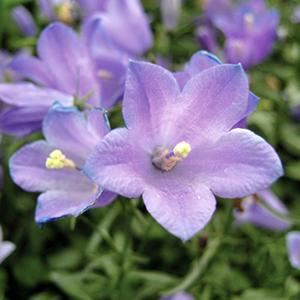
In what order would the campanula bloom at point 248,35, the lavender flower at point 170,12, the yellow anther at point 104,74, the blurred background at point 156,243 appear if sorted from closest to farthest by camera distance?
the yellow anther at point 104,74, the blurred background at point 156,243, the campanula bloom at point 248,35, the lavender flower at point 170,12

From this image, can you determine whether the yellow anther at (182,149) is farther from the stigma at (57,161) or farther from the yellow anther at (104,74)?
the yellow anther at (104,74)

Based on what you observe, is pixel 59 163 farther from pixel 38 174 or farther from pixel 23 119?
pixel 23 119

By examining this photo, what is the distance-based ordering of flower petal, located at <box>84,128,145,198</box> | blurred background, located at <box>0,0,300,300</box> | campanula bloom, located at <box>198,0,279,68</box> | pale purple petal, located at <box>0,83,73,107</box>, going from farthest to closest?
1. campanula bloom, located at <box>198,0,279,68</box>
2. blurred background, located at <box>0,0,300,300</box>
3. pale purple petal, located at <box>0,83,73,107</box>
4. flower petal, located at <box>84,128,145,198</box>

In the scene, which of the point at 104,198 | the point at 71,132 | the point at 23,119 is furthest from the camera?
the point at 23,119

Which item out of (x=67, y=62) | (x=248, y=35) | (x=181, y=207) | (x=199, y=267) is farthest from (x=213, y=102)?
(x=248, y=35)

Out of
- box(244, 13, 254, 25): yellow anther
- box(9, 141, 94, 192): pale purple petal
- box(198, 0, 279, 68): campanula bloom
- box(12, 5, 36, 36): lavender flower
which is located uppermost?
box(9, 141, 94, 192): pale purple petal

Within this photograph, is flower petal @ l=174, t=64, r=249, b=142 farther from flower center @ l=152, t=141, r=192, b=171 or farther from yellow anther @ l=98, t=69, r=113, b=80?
yellow anther @ l=98, t=69, r=113, b=80

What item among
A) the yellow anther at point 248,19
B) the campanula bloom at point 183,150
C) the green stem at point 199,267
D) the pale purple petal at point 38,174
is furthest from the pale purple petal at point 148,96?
the yellow anther at point 248,19

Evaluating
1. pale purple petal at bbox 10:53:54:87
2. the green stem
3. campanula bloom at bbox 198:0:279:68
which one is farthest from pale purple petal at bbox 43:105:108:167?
campanula bloom at bbox 198:0:279:68
